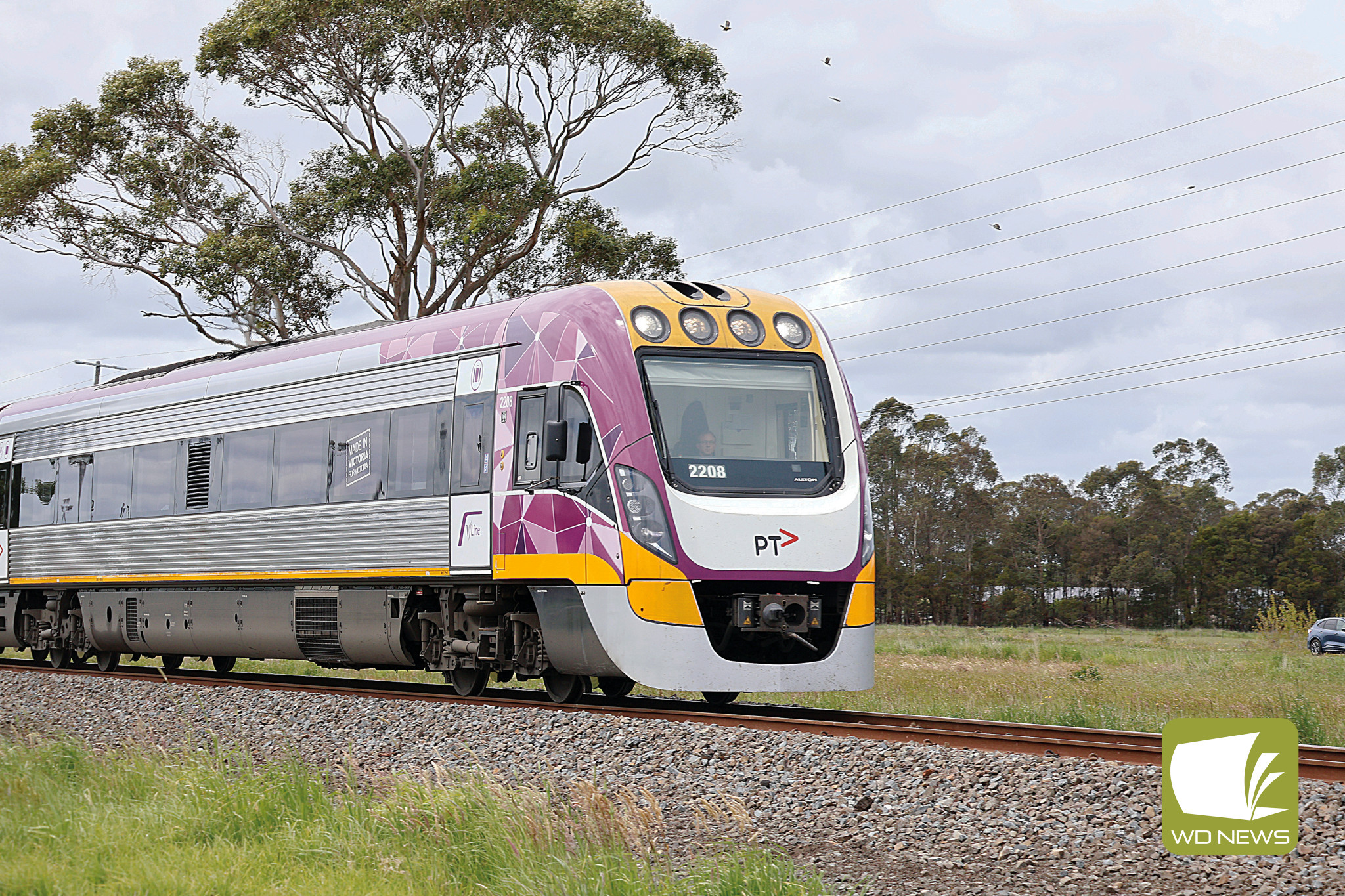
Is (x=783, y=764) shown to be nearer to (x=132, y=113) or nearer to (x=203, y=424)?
(x=203, y=424)

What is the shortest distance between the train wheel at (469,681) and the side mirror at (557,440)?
10.4ft

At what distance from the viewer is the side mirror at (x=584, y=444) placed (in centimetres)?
1210

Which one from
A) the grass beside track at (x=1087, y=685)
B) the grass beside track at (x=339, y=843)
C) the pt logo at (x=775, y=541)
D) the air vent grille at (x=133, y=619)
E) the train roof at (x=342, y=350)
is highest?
the train roof at (x=342, y=350)

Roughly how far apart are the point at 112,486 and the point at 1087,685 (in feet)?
45.2

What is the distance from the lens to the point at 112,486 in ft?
64.0

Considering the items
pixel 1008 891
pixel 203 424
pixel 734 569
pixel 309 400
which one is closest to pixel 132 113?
pixel 203 424

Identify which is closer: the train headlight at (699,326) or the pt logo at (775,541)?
the pt logo at (775,541)

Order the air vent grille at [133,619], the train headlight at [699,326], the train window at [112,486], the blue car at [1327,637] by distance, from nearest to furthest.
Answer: the train headlight at [699,326] → the air vent grille at [133,619] → the train window at [112,486] → the blue car at [1327,637]

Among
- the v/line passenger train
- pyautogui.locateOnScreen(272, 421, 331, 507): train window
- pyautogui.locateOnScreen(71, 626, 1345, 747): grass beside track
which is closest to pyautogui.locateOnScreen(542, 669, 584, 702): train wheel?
the v/line passenger train

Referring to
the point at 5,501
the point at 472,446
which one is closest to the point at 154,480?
the point at 5,501

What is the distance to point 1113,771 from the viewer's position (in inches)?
320

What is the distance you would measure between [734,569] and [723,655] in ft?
2.44

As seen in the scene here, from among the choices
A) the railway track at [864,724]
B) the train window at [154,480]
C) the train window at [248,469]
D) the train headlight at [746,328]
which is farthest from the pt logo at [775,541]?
the train window at [154,480]

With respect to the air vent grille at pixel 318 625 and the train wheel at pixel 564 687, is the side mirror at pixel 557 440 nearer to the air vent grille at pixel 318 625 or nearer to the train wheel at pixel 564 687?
the train wheel at pixel 564 687
